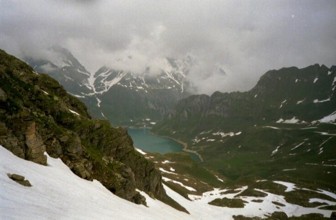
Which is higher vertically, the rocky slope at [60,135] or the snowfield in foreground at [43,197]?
the rocky slope at [60,135]

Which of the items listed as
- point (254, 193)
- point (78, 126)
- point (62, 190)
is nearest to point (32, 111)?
point (78, 126)

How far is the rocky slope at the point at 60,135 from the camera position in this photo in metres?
30.2

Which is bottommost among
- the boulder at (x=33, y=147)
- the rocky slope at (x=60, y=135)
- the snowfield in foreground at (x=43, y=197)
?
the snowfield in foreground at (x=43, y=197)

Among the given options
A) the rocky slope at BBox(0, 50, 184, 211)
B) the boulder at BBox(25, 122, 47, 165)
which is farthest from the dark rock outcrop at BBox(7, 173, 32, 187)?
the boulder at BBox(25, 122, 47, 165)

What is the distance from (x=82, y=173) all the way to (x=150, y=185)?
30116 mm

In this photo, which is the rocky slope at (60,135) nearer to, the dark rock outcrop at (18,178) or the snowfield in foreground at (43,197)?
the snowfield in foreground at (43,197)

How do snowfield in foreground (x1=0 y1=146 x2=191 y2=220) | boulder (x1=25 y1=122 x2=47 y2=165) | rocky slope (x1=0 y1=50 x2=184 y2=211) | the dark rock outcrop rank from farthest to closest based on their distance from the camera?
rocky slope (x1=0 y1=50 x2=184 y2=211) < boulder (x1=25 y1=122 x2=47 y2=165) < the dark rock outcrop < snowfield in foreground (x1=0 y1=146 x2=191 y2=220)

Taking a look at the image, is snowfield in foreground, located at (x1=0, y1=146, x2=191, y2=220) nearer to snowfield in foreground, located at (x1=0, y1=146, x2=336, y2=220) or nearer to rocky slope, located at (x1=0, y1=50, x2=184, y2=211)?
snowfield in foreground, located at (x1=0, y1=146, x2=336, y2=220)

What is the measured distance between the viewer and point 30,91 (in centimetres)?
4631

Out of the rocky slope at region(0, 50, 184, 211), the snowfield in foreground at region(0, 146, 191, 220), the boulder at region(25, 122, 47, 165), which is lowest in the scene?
the snowfield in foreground at region(0, 146, 191, 220)

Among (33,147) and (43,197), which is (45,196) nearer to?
(43,197)

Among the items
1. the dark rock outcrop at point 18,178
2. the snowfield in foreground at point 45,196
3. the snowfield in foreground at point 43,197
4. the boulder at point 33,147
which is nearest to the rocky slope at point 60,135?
the boulder at point 33,147

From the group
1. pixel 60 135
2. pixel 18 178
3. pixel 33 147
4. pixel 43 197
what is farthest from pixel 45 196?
pixel 60 135

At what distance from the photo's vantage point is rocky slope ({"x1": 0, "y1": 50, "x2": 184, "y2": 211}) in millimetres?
30203
